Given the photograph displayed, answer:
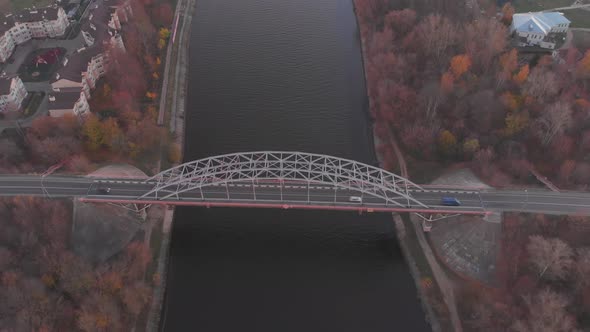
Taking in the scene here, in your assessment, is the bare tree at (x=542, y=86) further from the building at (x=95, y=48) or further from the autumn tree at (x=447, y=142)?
the building at (x=95, y=48)

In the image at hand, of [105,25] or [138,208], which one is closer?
[138,208]

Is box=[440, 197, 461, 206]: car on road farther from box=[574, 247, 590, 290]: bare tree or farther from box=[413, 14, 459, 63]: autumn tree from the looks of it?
box=[413, 14, 459, 63]: autumn tree

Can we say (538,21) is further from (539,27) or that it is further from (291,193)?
(291,193)

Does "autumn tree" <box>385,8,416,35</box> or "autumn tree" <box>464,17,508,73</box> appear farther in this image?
"autumn tree" <box>385,8,416,35</box>

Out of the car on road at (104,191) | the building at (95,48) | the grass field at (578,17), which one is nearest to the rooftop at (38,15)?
the building at (95,48)

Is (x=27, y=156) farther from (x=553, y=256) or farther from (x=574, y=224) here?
(x=574, y=224)

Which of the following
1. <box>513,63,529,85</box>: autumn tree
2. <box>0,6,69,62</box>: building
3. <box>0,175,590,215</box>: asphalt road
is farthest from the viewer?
<box>0,6,69,62</box>: building

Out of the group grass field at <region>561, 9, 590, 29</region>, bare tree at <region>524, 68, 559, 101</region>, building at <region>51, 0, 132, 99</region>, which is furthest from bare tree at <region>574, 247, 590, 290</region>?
building at <region>51, 0, 132, 99</region>

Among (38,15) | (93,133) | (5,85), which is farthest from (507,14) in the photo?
(38,15)
